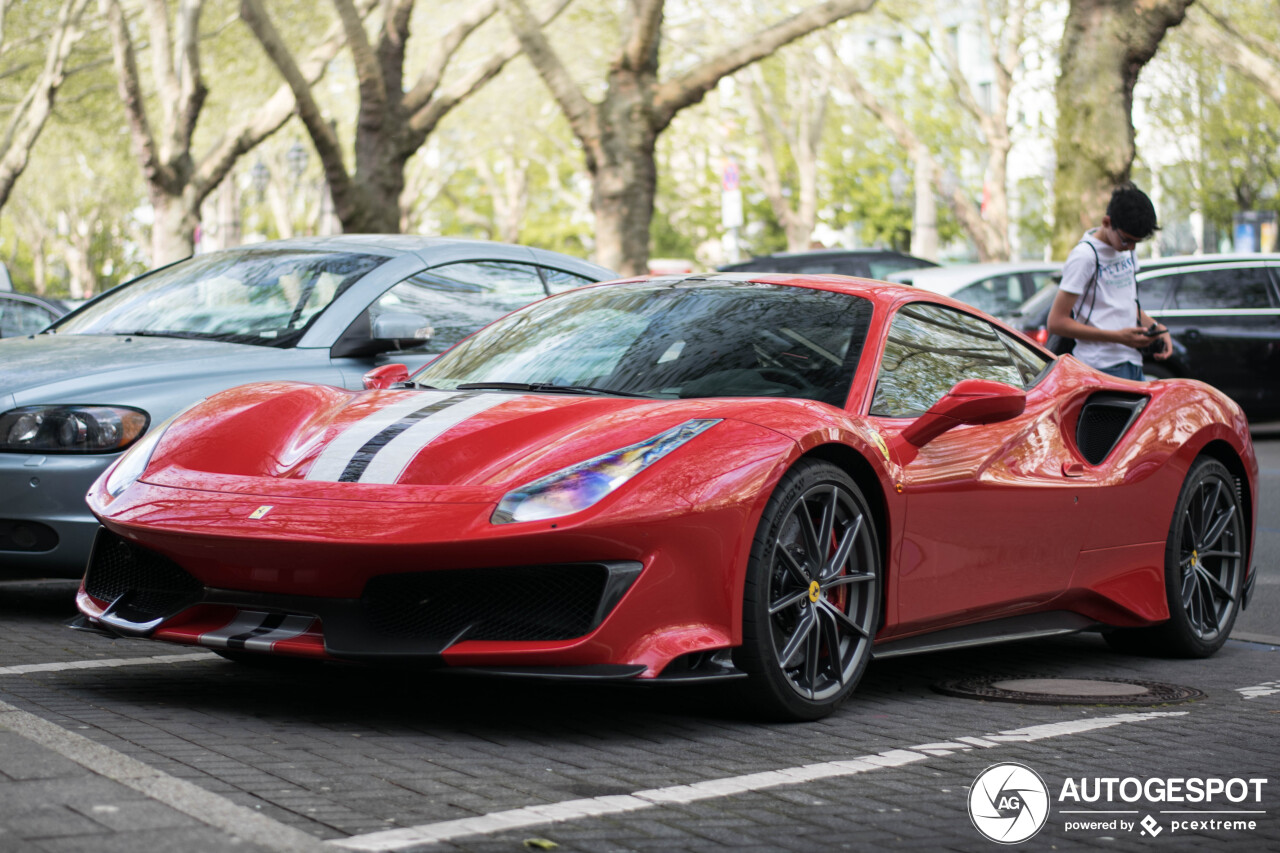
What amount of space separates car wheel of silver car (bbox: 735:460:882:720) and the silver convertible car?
102 inches

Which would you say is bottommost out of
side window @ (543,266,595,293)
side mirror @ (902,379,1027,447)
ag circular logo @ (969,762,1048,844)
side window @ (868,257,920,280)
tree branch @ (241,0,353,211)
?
ag circular logo @ (969,762,1048,844)

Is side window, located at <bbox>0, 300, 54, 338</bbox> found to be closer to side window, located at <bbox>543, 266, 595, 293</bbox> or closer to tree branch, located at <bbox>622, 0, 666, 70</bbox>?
side window, located at <bbox>543, 266, 595, 293</bbox>

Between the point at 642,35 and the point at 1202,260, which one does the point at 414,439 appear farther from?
the point at 642,35

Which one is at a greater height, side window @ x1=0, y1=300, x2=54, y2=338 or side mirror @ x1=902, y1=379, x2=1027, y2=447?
side window @ x1=0, y1=300, x2=54, y2=338

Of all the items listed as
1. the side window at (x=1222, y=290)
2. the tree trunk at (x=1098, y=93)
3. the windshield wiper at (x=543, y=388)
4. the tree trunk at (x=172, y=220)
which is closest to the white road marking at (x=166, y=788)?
the windshield wiper at (x=543, y=388)

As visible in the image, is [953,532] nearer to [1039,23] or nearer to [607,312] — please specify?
[607,312]

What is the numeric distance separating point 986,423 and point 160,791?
9.22 ft

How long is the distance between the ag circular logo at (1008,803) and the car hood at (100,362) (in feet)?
11.7

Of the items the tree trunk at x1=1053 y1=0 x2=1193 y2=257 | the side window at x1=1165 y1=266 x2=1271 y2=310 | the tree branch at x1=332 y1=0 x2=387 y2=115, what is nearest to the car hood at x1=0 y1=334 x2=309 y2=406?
the side window at x1=1165 y1=266 x2=1271 y2=310

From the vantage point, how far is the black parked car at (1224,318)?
15.0 metres

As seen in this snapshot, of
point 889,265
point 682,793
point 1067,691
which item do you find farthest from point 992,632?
point 889,265

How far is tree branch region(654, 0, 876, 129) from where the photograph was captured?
60.0 feet

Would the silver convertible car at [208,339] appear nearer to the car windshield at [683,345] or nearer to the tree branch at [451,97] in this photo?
the car windshield at [683,345]

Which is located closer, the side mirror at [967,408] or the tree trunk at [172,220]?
the side mirror at [967,408]
